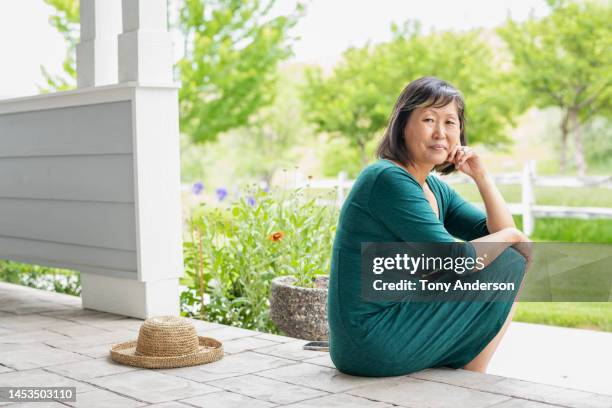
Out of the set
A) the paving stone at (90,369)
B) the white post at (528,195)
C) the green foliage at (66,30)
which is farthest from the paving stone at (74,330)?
the green foliage at (66,30)

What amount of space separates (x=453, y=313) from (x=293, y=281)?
55.1 inches

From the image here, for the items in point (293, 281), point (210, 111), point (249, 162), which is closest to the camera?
point (293, 281)

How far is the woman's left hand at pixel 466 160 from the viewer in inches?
104

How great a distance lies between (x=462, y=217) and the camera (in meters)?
2.87

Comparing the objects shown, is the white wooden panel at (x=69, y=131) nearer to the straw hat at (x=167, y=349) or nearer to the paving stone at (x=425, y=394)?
the straw hat at (x=167, y=349)

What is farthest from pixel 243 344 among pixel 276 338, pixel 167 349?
pixel 167 349

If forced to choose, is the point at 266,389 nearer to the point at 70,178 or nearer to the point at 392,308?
the point at 392,308

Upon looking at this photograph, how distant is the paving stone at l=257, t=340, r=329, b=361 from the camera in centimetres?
313

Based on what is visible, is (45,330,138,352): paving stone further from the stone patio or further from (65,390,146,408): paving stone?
(65,390,146,408): paving stone

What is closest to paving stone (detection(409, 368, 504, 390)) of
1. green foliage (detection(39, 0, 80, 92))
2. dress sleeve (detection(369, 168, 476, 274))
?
dress sleeve (detection(369, 168, 476, 274))

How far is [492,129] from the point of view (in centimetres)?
1689

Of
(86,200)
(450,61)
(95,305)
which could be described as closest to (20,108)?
(86,200)

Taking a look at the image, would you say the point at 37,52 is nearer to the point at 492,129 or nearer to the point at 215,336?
the point at 215,336

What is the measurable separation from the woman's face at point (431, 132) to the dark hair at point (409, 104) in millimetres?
20
